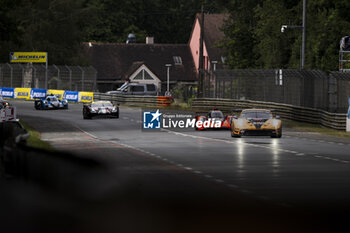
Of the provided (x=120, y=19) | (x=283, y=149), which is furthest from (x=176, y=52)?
(x=283, y=149)

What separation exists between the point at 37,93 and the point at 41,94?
73cm

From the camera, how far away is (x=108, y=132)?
3722 centimetres

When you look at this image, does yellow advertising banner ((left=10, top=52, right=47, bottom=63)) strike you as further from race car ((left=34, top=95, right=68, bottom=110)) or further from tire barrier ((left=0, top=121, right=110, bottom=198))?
tire barrier ((left=0, top=121, right=110, bottom=198))

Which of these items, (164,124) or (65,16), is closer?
(164,124)

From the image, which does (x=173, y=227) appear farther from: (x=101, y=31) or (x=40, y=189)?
(x=101, y=31)

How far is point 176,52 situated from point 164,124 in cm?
6843

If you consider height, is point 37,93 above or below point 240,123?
above

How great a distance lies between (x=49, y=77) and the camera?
79.7 meters

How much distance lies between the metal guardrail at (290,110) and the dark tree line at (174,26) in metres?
6.02

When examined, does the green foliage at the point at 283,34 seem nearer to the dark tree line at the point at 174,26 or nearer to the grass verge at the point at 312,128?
the dark tree line at the point at 174,26

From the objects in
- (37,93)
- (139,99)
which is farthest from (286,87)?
(37,93)

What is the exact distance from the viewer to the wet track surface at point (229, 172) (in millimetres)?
10883

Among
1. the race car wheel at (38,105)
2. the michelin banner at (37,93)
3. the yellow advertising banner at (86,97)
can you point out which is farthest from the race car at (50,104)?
the michelin banner at (37,93)

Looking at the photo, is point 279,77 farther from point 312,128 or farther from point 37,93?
point 37,93
